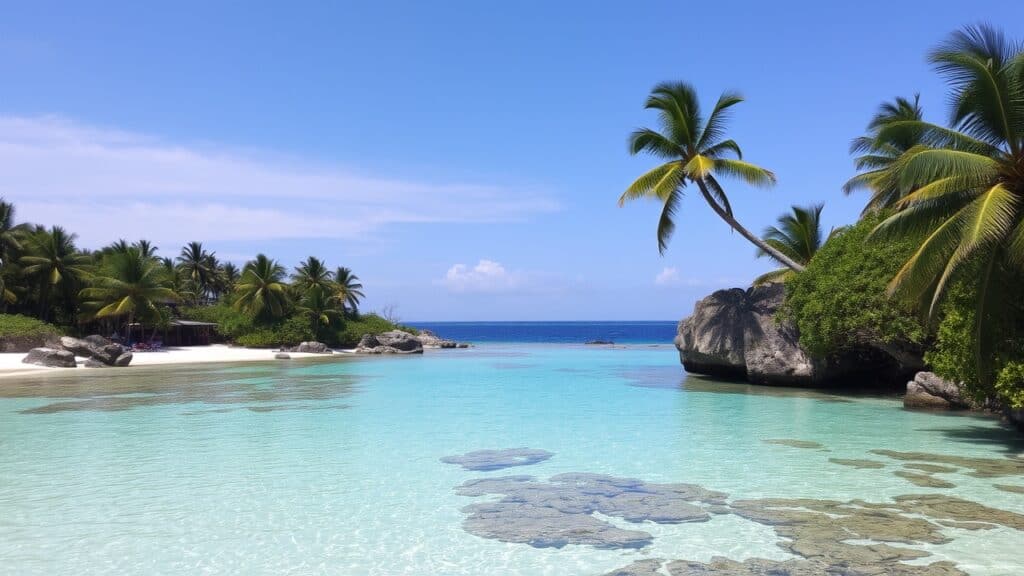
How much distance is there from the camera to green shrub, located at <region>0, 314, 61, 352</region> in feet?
120

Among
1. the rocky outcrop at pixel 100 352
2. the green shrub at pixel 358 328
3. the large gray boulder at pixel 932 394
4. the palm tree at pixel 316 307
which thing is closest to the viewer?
the large gray boulder at pixel 932 394

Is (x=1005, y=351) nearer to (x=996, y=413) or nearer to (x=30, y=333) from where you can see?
(x=996, y=413)

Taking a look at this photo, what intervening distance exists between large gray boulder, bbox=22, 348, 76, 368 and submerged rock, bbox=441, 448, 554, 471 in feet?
91.3

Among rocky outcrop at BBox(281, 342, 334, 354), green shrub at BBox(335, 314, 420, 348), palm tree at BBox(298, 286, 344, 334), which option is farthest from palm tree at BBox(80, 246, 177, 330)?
green shrub at BBox(335, 314, 420, 348)

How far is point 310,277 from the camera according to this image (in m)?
57.7

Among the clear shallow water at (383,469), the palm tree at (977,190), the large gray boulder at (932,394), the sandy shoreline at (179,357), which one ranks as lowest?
the sandy shoreline at (179,357)

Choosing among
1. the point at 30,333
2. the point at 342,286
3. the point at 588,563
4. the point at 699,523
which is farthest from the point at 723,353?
the point at 342,286

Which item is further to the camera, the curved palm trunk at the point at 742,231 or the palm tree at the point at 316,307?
the palm tree at the point at 316,307

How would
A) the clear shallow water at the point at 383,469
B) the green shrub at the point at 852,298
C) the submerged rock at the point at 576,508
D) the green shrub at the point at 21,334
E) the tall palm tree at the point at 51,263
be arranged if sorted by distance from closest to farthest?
1. the clear shallow water at the point at 383,469
2. the submerged rock at the point at 576,508
3. the green shrub at the point at 852,298
4. the green shrub at the point at 21,334
5. the tall palm tree at the point at 51,263

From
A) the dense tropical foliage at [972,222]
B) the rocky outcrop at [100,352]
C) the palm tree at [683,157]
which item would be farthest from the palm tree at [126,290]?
the dense tropical foliage at [972,222]

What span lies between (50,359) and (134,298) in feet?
39.1

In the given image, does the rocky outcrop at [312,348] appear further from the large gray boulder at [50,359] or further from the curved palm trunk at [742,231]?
the curved palm trunk at [742,231]

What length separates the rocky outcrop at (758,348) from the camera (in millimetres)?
21812

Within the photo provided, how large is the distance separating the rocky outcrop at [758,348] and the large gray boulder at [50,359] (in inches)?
1063
